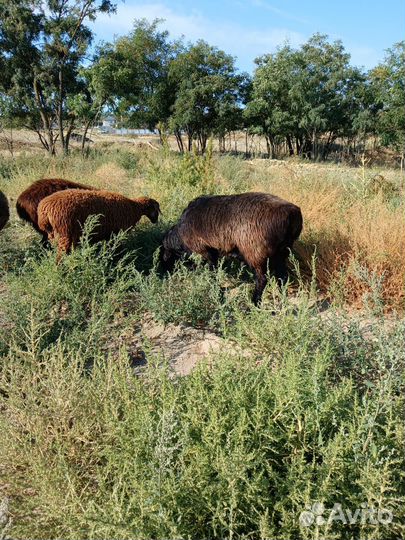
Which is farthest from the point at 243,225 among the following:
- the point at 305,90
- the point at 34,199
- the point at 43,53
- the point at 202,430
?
the point at 305,90

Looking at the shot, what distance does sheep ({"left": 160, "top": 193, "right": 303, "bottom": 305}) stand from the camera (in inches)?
142

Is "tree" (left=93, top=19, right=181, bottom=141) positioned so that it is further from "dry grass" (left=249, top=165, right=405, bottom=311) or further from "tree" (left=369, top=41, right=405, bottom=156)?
"dry grass" (left=249, top=165, right=405, bottom=311)

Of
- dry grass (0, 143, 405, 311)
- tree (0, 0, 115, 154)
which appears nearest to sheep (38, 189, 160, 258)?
dry grass (0, 143, 405, 311)

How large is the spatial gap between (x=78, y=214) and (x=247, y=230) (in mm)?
1903

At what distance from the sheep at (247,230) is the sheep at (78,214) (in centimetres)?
93

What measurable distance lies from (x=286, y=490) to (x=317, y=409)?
Result: 1.20 ft

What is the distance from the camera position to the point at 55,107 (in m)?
23.1

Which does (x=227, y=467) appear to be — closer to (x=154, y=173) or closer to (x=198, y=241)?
(x=198, y=241)

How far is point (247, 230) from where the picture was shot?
3.68 metres

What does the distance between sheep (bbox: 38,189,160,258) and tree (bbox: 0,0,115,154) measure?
58.5ft

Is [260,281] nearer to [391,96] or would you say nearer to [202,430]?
[202,430]

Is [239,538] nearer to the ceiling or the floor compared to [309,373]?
nearer to the floor

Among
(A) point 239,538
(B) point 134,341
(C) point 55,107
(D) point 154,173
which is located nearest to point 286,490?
(A) point 239,538

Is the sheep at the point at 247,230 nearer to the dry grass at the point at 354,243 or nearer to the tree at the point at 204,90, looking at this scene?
the dry grass at the point at 354,243
